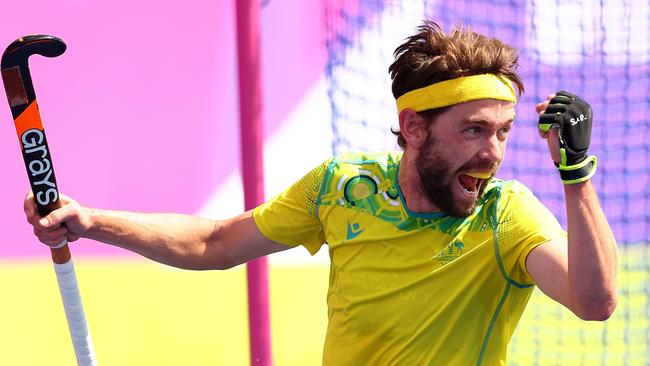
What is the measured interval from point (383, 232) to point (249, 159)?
196 centimetres

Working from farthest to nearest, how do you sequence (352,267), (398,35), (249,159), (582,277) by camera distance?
(398,35) < (249,159) < (352,267) < (582,277)

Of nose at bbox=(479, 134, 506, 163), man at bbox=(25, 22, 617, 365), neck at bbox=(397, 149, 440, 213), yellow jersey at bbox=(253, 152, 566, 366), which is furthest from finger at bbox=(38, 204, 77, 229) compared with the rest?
nose at bbox=(479, 134, 506, 163)

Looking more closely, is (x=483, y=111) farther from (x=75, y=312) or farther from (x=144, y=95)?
(x=144, y=95)

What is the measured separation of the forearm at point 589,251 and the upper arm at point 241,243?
41.9 inches

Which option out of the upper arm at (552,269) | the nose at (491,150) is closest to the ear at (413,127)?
the nose at (491,150)

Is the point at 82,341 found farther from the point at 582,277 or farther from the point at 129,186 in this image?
the point at 129,186

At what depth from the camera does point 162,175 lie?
587 cm

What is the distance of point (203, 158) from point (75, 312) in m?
2.88

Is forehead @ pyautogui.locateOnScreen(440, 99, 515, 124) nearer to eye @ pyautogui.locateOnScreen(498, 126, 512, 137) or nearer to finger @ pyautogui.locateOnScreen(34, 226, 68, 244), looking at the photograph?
eye @ pyautogui.locateOnScreen(498, 126, 512, 137)

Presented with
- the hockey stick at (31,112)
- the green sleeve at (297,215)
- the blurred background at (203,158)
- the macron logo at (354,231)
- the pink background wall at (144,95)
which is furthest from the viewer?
the pink background wall at (144,95)

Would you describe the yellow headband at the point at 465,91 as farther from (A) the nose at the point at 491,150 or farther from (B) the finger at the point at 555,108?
(B) the finger at the point at 555,108

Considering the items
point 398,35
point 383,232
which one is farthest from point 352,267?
point 398,35

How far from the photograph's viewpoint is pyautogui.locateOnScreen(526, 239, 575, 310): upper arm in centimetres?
262

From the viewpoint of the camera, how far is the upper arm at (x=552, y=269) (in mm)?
2621
